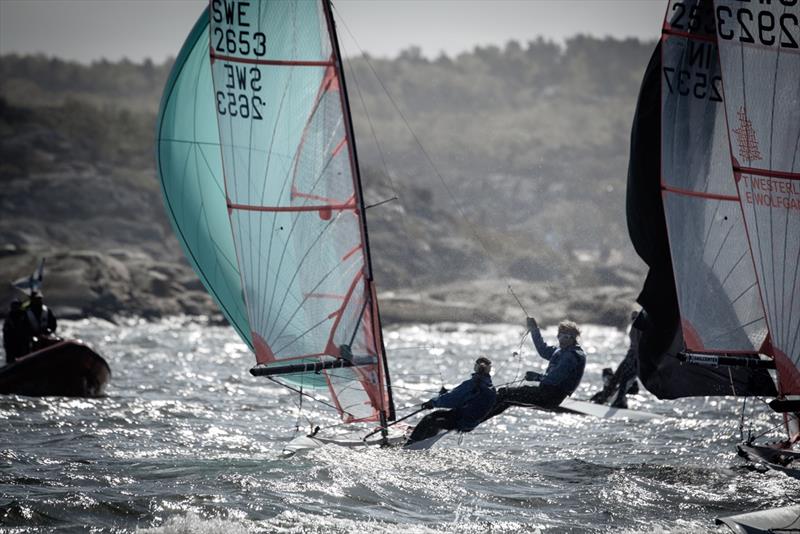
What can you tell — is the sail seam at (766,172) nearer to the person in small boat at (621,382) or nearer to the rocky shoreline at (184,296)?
the person in small boat at (621,382)

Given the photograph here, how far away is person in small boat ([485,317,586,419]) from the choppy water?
68 centimetres

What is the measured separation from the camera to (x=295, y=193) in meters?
12.2

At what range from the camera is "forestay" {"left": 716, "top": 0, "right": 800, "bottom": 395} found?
34.9 ft

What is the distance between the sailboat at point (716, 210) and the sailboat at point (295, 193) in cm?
335

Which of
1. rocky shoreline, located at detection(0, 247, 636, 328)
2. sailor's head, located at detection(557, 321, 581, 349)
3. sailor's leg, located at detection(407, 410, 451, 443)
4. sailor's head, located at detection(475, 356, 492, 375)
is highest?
sailor's head, located at detection(557, 321, 581, 349)

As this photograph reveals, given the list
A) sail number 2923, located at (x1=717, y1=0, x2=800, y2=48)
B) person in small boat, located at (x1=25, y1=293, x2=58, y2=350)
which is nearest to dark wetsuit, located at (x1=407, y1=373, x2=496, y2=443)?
sail number 2923, located at (x1=717, y1=0, x2=800, y2=48)

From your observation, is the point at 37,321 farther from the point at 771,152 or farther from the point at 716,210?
the point at 771,152

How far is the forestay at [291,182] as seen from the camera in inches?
475

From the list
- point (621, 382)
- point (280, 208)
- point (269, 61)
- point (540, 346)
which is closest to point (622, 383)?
point (621, 382)

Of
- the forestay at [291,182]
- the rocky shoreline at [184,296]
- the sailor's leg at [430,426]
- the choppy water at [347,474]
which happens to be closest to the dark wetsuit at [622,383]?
the choppy water at [347,474]

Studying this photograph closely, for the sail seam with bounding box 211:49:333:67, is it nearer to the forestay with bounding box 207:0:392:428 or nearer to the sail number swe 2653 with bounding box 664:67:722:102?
the forestay with bounding box 207:0:392:428

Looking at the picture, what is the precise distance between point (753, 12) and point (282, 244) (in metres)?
5.50

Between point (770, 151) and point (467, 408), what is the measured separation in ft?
13.8

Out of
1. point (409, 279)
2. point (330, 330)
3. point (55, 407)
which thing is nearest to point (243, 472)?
point (330, 330)
